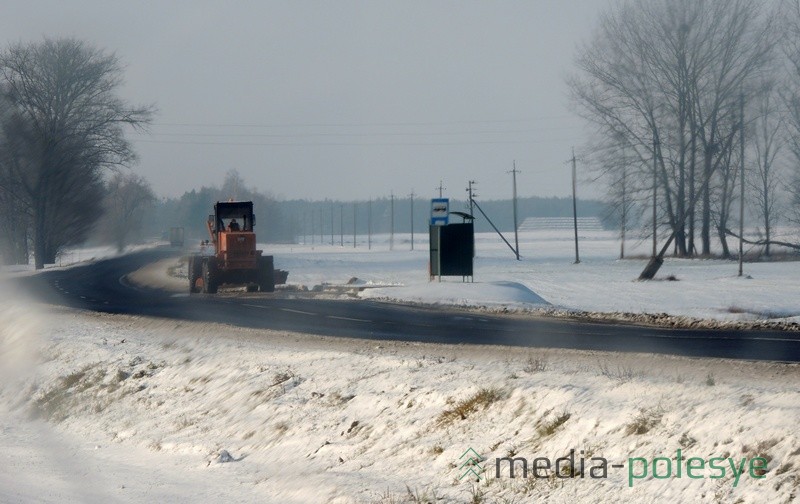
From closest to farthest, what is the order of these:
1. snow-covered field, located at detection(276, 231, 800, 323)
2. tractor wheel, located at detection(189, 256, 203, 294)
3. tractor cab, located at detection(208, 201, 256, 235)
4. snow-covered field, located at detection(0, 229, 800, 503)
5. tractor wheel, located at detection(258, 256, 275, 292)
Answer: snow-covered field, located at detection(0, 229, 800, 503) → snow-covered field, located at detection(276, 231, 800, 323) → tractor wheel, located at detection(258, 256, 275, 292) → tractor cab, located at detection(208, 201, 256, 235) → tractor wheel, located at detection(189, 256, 203, 294)

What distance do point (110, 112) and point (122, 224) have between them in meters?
68.0

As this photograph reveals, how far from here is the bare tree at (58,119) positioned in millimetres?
68250

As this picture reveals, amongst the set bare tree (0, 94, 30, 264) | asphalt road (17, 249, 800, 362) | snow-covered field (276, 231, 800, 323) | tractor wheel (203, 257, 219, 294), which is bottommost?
snow-covered field (276, 231, 800, 323)

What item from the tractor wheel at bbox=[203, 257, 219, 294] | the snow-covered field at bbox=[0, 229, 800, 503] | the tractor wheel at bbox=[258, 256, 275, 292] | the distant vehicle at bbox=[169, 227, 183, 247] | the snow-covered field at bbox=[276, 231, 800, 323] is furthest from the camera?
the distant vehicle at bbox=[169, 227, 183, 247]

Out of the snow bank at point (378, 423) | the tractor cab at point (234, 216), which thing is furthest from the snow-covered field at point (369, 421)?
the tractor cab at point (234, 216)

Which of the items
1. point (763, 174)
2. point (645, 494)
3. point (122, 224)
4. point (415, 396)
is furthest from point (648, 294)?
point (122, 224)

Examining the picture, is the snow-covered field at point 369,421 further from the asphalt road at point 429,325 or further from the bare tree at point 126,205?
the bare tree at point 126,205

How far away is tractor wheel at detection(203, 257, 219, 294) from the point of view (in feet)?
120

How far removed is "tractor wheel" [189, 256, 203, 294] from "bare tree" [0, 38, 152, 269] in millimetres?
34436

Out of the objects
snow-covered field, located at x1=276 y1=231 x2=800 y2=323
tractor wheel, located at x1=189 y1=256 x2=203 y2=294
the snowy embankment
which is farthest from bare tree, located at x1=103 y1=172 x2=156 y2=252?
the snowy embankment

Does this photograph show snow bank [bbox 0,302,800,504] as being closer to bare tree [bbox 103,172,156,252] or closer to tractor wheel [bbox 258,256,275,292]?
tractor wheel [bbox 258,256,275,292]

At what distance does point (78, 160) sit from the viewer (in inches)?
2805

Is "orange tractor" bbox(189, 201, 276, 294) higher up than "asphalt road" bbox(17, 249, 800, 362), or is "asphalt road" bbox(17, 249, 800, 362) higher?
"orange tractor" bbox(189, 201, 276, 294)

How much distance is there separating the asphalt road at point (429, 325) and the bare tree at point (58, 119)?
1350 inches
